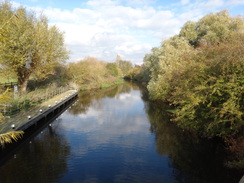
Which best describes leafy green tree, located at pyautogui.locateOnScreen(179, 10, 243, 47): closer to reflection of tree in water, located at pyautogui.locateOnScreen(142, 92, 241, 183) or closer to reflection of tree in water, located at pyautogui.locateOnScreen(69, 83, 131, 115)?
reflection of tree in water, located at pyautogui.locateOnScreen(142, 92, 241, 183)

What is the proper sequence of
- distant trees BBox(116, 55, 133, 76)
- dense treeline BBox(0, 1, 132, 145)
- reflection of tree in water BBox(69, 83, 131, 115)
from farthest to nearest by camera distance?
1. distant trees BBox(116, 55, 133, 76)
2. reflection of tree in water BBox(69, 83, 131, 115)
3. dense treeline BBox(0, 1, 132, 145)

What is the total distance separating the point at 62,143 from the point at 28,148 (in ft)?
8.17

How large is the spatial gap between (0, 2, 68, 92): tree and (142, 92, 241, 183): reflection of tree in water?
18307 millimetres

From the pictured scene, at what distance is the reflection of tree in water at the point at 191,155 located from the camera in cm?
1155

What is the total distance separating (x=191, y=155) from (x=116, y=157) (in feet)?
17.4

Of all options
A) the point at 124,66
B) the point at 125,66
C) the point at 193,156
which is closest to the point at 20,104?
the point at 193,156

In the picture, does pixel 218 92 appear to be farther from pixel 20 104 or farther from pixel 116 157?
pixel 20 104

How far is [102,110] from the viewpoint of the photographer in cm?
2980

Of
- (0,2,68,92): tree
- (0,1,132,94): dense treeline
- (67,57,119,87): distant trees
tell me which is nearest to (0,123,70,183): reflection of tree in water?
(0,1,132,94): dense treeline

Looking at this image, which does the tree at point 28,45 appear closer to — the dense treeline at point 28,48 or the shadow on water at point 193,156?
the dense treeline at point 28,48

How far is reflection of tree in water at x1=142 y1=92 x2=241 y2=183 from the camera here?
11547mm

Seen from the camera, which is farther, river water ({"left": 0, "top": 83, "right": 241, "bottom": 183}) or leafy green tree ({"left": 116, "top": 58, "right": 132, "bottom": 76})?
leafy green tree ({"left": 116, "top": 58, "right": 132, "bottom": 76})

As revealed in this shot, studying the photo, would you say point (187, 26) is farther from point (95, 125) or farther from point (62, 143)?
point (62, 143)

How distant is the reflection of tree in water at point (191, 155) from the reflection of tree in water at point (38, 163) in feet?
23.0
